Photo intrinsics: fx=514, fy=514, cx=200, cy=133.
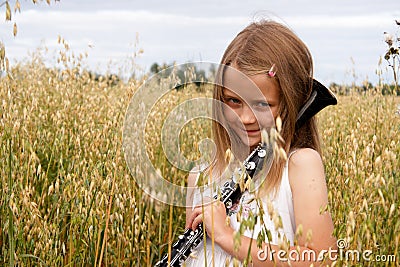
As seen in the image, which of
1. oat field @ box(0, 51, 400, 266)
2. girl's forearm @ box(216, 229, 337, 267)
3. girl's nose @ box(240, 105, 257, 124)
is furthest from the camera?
girl's nose @ box(240, 105, 257, 124)

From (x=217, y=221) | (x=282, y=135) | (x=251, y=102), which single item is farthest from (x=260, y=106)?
(x=217, y=221)

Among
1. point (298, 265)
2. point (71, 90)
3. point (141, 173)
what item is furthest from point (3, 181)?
point (71, 90)

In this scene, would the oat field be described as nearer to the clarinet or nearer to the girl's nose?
the clarinet

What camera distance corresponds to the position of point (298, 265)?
4.60 ft

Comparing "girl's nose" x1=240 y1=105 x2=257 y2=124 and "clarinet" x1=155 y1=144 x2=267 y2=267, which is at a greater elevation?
"girl's nose" x1=240 y1=105 x2=257 y2=124

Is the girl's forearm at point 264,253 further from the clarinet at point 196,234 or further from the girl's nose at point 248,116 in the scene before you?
the girl's nose at point 248,116

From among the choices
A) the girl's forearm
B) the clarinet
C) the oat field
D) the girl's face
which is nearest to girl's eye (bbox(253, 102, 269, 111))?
the girl's face

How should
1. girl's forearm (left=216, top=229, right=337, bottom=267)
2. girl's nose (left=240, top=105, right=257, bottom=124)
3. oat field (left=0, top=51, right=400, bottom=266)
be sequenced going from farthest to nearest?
1. girl's nose (left=240, top=105, right=257, bottom=124)
2. girl's forearm (left=216, top=229, right=337, bottom=267)
3. oat field (left=0, top=51, right=400, bottom=266)

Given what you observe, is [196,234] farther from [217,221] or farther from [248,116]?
[248,116]

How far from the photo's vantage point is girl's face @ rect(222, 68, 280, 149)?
60.6 inches

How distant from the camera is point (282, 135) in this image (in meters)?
1.62

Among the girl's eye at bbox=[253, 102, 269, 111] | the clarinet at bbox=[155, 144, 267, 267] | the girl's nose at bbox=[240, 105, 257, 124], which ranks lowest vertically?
the clarinet at bbox=[155, 144, 267, 267]

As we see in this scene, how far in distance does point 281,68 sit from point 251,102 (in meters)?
0.18

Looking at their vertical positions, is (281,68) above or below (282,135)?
above
